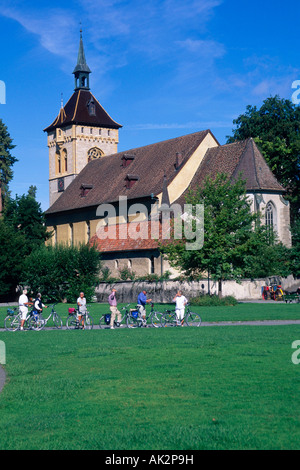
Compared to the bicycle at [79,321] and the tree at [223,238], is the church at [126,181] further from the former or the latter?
the bicycle at [79,321]

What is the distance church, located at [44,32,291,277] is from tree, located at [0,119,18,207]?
620 centimetres

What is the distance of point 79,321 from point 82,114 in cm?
6127

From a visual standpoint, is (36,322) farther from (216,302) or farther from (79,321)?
(216,302)

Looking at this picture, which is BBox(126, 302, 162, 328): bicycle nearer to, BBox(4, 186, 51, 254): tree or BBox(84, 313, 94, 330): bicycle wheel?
BBox(84, 313, 94, 330): bicycle wheel

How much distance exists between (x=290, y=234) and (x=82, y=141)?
34.3m

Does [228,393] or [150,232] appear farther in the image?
[150,232]

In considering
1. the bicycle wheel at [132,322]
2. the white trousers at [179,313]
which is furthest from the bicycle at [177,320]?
the bicycle wheel at [132,322]

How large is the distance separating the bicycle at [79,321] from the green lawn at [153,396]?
30.4 feet

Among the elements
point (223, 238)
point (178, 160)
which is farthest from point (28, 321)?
point (178, 160)

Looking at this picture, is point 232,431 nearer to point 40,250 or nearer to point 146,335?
point 146,335

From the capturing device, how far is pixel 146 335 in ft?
78.7

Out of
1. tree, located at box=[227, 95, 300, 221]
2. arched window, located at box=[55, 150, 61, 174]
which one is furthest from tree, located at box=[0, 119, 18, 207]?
tree, located at box=[227, 95, 300, 221]
